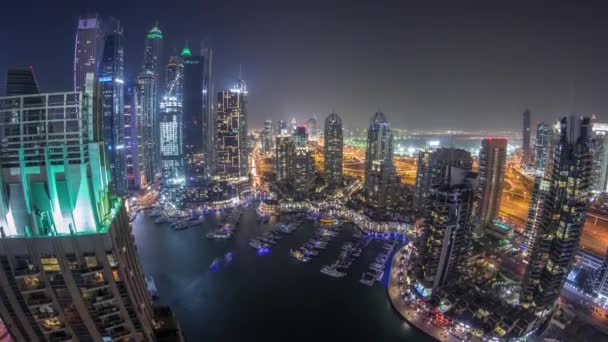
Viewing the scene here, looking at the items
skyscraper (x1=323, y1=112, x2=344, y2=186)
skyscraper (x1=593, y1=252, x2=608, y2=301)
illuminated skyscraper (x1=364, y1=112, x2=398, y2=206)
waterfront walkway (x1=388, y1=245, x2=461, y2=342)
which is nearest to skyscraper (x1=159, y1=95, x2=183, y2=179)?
skyscraper (x1=323, y1=112, x2=344, y2=186)

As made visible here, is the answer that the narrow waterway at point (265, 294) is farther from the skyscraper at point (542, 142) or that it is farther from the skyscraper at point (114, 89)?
the skyscraper at point (542, 142)

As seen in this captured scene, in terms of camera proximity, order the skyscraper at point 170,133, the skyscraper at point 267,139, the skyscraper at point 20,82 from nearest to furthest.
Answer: the skyscraper at point 20,82 < the skyscraper at point 170,133 < the skyscraper at point 267,139

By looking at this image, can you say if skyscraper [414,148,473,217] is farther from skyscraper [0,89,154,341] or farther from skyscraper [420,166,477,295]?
skyscraper [0,89,154,341]

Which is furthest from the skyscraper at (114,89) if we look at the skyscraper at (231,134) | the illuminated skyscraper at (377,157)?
the illuminated skyscraper at (377,157)

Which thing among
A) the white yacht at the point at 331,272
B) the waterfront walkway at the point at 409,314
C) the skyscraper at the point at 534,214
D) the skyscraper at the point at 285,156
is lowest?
the waterfront walkway at the point at 409,314

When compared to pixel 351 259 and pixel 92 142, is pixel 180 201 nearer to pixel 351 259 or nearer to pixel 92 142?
pixel 351 259

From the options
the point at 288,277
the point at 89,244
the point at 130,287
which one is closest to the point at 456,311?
the point at 288,277
